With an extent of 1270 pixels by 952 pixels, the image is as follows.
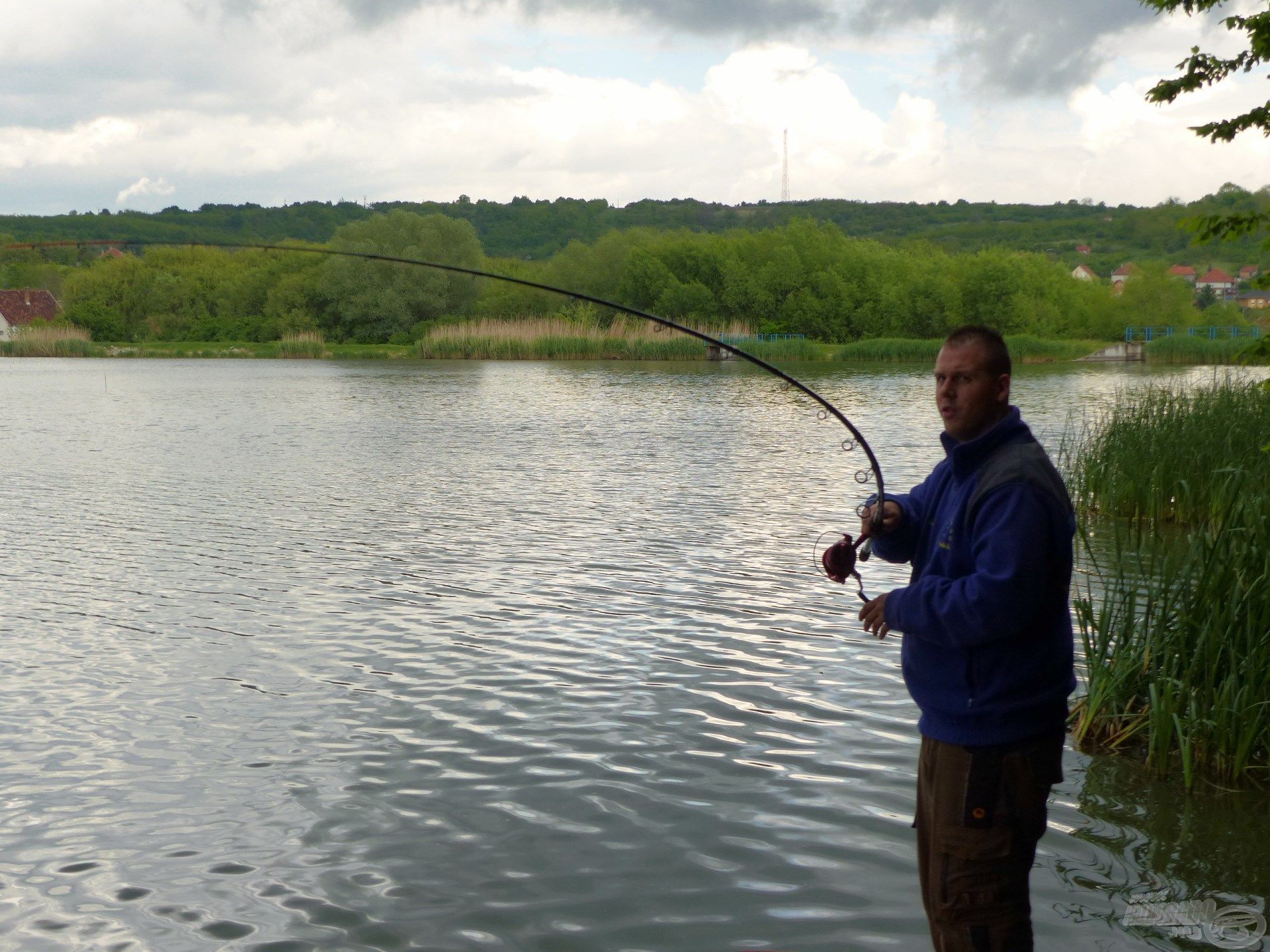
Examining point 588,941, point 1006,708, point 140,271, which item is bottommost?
point 588,941

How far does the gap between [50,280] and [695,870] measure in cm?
13071

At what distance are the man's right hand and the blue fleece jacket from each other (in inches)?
9.4

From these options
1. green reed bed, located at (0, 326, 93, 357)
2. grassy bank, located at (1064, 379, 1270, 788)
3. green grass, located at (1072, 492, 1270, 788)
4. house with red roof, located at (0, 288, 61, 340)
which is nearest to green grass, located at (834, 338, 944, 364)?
green reed bed, located at (0, 326, 93, 357)

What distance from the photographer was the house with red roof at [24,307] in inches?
3851

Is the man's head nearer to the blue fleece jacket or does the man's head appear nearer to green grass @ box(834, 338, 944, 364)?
the blue fleece jacket

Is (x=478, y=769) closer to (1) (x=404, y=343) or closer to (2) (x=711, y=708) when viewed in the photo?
(2) (x=711, y=708)

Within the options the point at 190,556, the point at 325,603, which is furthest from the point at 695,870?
the point at 190,556

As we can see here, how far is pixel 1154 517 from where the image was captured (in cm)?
1062

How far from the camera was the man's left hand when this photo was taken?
9.43 ft

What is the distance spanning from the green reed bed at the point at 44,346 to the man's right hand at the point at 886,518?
68146 millimetres

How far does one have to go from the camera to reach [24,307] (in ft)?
328

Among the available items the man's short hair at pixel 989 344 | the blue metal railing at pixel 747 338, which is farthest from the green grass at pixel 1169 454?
the blue metal railing at pixel 747 338

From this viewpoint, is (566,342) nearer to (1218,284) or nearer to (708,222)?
(1218,284)

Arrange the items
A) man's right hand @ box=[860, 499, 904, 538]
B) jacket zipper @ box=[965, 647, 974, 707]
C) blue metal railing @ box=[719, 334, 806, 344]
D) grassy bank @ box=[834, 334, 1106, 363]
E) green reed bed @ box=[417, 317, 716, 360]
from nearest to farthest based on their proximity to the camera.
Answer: jacket zipper @ box=[965, 647, 974, 707] < man's right hand @ box=[860, 499, 904, 538] < blue metal railing @ box=[719, 334, 806, 344] < green reed bed @ box=[417, 317, 716, 360] < grassy bank @ box=[834, 334, 1106, 363]
